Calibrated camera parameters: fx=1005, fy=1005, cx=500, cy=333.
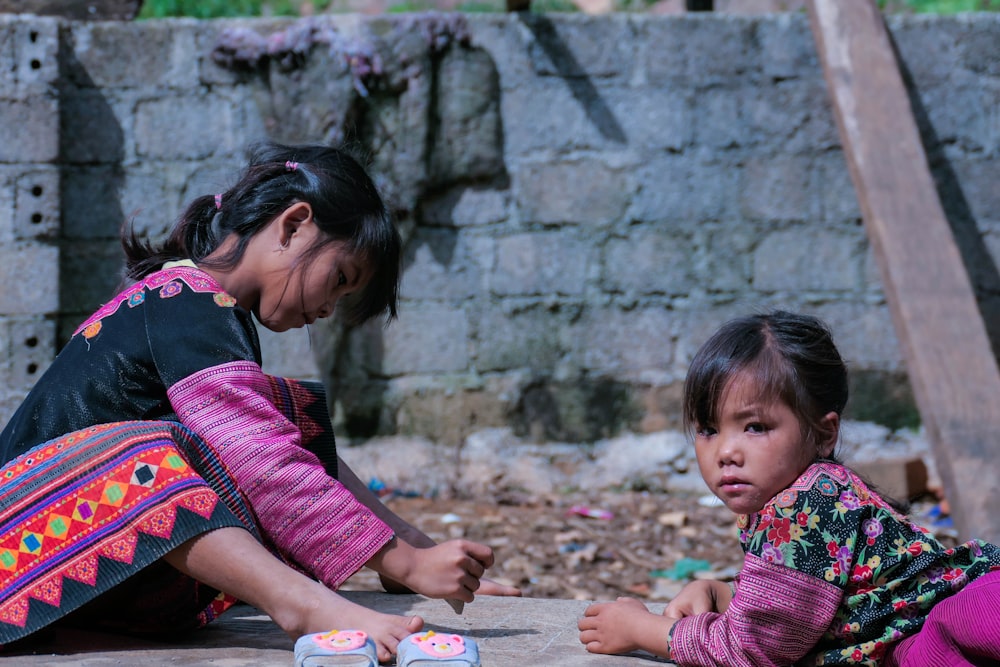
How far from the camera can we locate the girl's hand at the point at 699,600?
1.86 metres

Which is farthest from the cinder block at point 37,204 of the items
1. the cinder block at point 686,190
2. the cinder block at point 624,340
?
the cinder block at point 686,190

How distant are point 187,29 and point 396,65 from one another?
2.98 ft

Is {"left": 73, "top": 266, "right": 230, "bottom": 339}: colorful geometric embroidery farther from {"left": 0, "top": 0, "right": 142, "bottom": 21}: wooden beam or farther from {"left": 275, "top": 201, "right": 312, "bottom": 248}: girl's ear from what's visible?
{"left": 0, "top": 0, "right": 142, "bottom": 21}: wooden beam

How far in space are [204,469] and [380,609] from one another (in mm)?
627

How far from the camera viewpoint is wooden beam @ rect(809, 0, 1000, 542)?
301cm

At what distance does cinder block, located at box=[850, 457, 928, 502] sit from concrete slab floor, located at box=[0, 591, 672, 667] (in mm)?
2267

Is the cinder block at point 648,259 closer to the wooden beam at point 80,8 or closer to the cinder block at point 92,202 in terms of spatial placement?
Result: the cinder block at point 92,202

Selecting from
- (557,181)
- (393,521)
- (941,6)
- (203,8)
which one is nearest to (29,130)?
(203,8)

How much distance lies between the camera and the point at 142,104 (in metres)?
4.31

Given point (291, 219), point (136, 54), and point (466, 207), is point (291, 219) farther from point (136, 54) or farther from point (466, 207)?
point (136, 54)

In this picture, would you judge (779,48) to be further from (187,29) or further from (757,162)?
(187,29)

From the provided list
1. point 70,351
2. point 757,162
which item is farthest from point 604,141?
point 70,351

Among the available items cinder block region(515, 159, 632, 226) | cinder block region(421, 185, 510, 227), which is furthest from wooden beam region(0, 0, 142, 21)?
cinder block region(515, 159, 632, 226)

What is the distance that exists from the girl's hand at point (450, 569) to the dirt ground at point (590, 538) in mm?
1462
